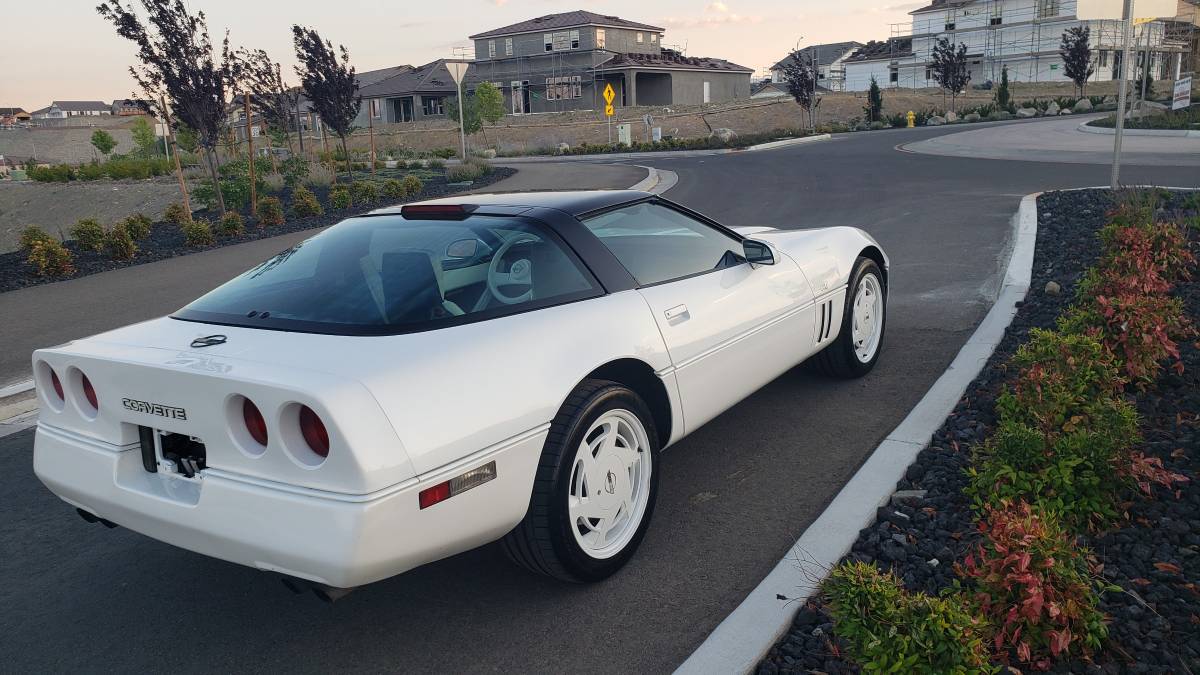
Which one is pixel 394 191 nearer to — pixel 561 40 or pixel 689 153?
pixel 689 153

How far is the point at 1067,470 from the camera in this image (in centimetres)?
341

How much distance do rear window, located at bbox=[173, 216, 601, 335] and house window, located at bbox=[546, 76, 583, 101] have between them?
224 ft

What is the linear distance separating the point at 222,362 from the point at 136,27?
16.1 m

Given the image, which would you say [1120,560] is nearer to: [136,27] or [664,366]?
[664,366]

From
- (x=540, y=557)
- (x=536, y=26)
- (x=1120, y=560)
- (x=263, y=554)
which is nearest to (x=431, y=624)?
(x=540, y=557)

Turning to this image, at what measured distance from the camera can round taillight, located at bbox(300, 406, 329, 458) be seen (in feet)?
8.75

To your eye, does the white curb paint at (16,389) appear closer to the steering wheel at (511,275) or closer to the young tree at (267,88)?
the steering wheel at (511,275)

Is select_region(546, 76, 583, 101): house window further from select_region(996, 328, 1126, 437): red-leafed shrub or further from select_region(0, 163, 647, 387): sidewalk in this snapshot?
select_region(996, 328, 1126, 437): red-leafed shrub

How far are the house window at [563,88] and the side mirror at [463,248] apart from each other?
6847 centimetres

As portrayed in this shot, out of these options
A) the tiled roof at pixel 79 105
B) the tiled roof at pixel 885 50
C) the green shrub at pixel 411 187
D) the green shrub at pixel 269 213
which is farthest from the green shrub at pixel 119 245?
the tiled roof at pixel 79 105

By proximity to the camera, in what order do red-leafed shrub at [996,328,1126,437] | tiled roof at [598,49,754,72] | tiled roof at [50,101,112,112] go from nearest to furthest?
red-leafed shrub at [996,328,1126,437] < tiled roof at [598,49,754,72] < tiled roof at [50,101,112,112]

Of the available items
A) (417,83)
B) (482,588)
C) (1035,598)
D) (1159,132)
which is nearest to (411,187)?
(482,588)

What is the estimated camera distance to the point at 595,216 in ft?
13.4

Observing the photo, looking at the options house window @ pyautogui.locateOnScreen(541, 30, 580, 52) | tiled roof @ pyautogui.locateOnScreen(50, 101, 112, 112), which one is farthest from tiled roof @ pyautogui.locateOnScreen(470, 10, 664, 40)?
tiled roof @ pyautogui.locateOnScreen(50, 101, 112, 112)
